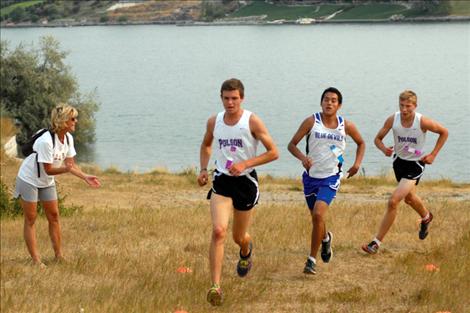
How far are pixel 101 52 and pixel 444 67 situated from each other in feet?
187

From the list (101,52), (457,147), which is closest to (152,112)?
(457,147)

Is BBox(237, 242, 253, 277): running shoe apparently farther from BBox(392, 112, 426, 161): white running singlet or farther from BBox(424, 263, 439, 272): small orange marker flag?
BBox(392, 112, 426, 161): white running singlet

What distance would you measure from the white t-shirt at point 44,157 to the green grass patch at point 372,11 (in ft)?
508

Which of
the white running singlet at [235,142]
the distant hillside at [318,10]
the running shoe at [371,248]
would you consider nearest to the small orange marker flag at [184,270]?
the white running singlet at [235,142]

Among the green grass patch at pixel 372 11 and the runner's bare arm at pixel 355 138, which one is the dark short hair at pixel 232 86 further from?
the green grass patch at pixel 372 11

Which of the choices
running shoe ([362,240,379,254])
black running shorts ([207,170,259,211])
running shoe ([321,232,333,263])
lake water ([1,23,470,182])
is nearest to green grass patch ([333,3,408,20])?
lake water ([1,23,470,182])

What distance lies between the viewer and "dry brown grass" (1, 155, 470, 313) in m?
7.91

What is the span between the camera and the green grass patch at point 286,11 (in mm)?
175875

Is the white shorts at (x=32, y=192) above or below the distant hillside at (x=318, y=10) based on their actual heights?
above

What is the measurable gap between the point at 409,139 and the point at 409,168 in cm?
40

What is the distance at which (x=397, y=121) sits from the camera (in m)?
10.4

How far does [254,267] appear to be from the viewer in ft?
31.6

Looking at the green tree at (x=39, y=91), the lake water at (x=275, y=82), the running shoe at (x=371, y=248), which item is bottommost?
the lake water at (x=275, y=82)

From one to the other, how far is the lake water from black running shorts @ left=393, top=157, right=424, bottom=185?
76.8ft
